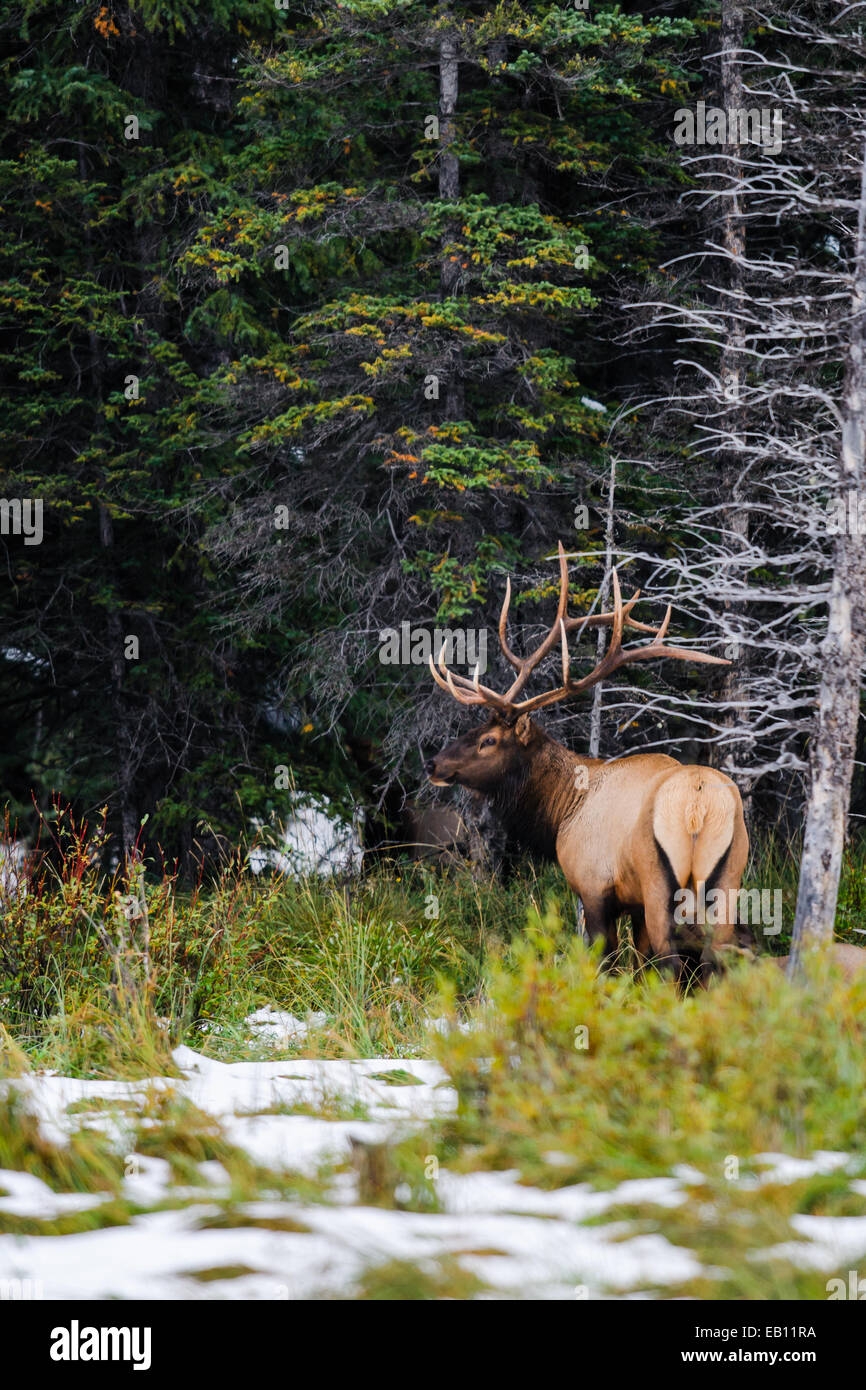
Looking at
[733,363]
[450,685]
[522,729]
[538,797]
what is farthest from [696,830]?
[733,363]

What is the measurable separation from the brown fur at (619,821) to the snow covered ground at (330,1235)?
8.42 ft

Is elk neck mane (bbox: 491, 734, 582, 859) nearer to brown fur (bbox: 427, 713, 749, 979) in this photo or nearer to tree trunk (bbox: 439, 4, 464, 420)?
brown fur (bbox: 427, 713, 749, 979)

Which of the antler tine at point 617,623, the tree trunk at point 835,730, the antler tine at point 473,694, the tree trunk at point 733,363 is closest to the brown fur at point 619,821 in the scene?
the antler tine at point 473,694

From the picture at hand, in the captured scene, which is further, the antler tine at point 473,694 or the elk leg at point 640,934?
the antler tine at point 473,694

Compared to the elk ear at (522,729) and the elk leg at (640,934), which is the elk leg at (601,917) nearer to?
the elk leg at (640,934)

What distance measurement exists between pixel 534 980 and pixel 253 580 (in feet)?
22.0

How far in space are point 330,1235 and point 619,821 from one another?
3.99 meters

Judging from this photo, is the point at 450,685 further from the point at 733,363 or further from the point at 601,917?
the point at 733,363

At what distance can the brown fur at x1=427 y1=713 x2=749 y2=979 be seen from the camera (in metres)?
7.29

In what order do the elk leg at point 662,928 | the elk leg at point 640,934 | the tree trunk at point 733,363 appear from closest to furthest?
the elk leg at point 662,928 < the elk leg at point 640,934 < the tree trunk at point 733,363

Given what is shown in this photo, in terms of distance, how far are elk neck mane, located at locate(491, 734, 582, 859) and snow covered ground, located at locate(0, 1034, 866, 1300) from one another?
11.0ft

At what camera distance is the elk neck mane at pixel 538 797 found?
8.42m

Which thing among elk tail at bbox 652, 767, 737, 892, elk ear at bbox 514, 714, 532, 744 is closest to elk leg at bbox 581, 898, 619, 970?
elk tail at bbox 652, 767, 737, 892

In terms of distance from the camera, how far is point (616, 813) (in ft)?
25.6
